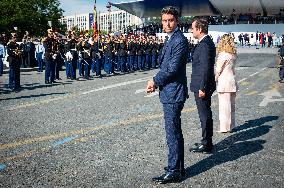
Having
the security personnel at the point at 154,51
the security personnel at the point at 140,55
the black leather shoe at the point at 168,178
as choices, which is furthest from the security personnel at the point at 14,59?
the security personnel at the point at 154,51

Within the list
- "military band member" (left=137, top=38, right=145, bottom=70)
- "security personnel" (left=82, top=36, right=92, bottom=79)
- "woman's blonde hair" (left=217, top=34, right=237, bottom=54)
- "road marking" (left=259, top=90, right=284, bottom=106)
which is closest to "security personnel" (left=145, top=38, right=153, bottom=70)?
"military band member" (left=137, top=38, right=145, bottom=70)

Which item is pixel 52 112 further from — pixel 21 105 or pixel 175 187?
pixel 175 187

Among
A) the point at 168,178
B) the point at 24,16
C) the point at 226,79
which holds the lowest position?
the point at 168,178

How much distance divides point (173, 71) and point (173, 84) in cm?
19

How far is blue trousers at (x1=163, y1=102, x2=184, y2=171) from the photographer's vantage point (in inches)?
178

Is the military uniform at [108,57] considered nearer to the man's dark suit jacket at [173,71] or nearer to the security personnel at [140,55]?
the security personnel at [140,55]

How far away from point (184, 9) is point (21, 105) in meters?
69.7

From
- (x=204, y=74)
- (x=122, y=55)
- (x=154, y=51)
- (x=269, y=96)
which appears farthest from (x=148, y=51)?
(x=204, y=74)

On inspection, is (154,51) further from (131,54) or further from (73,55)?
(73,55)

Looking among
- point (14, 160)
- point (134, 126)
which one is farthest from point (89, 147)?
point (134, 126)

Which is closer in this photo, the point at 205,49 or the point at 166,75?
the point at 166,75

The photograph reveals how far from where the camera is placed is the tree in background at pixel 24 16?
200 ft

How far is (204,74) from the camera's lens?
5852mm

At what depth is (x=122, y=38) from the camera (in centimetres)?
2192
